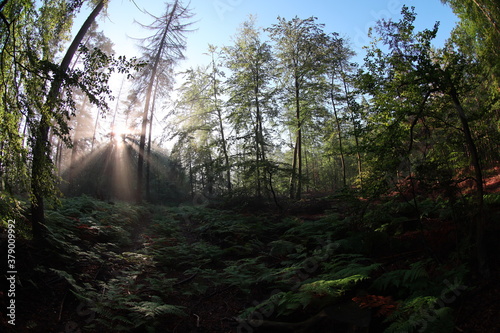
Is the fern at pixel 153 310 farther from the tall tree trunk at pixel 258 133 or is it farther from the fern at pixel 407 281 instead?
the tall tree trunk at pixel 258 133

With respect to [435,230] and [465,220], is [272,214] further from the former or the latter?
[465,220]

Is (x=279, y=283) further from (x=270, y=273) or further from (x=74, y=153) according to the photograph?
(x=74, y=153)

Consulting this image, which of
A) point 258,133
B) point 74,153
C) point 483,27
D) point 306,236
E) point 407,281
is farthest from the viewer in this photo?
point 74,153

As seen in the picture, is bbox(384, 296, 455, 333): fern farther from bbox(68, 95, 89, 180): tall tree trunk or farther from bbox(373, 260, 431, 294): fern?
bbox(68, 95, 89, 180): tall tree trunk

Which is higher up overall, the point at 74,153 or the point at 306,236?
the point at 74,153

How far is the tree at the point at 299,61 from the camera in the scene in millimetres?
13930

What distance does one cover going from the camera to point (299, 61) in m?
14.2

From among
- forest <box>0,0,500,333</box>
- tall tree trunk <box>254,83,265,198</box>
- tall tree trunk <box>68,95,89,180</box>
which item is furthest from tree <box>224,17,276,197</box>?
tall tree trunk <box>68,95,89,180</box>

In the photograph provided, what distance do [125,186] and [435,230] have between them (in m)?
20.8

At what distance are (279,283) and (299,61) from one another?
12806 mm

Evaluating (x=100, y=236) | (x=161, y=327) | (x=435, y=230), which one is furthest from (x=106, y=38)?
(x=435, y=230)

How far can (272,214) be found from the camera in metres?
11.3

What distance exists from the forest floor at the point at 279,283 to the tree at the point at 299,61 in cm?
843

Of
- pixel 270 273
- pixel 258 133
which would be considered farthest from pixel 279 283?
pixel 258 133
